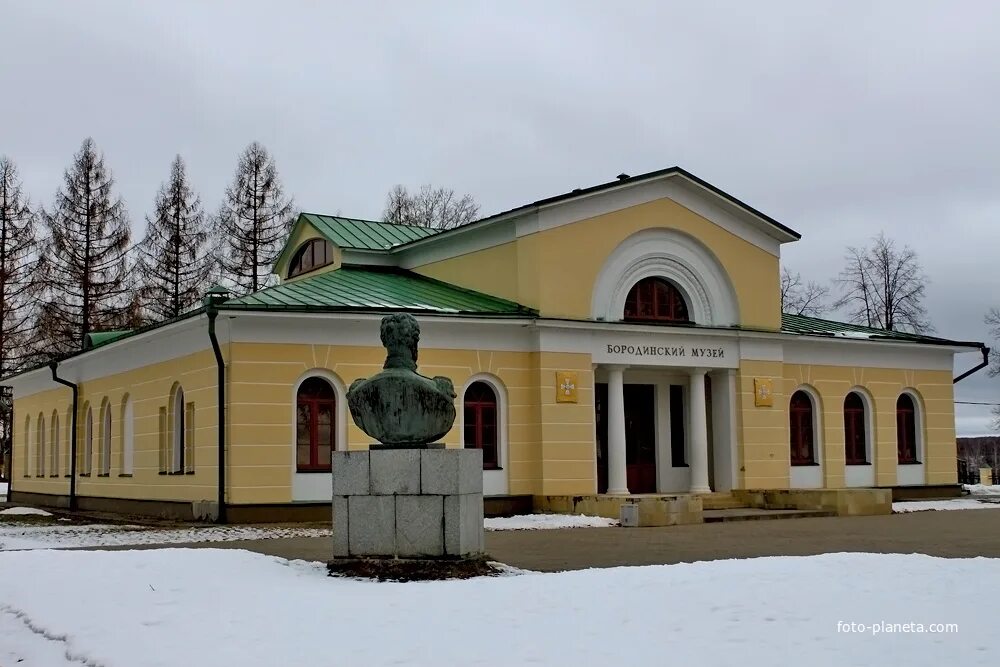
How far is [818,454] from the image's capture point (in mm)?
27078

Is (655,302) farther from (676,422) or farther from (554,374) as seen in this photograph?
(554,374)

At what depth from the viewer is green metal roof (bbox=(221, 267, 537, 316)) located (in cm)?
2097

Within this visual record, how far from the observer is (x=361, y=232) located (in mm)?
28906

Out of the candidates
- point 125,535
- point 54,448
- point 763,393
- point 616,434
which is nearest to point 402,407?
point 125,535

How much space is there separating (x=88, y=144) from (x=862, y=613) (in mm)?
42088

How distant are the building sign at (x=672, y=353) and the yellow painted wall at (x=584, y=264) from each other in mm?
772

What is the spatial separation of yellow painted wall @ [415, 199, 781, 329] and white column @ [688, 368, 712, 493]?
1704 millimetres

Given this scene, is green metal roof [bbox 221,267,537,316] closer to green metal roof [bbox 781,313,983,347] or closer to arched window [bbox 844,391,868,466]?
green metal roof [bbox 781,313,983,347]

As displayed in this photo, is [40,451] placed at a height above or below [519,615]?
above

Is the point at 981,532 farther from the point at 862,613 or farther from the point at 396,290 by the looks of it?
the point at 396,290

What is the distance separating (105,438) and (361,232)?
7709 mm

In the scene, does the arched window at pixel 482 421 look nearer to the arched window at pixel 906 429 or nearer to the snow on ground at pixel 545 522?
the snow on ground at pixel 545 522

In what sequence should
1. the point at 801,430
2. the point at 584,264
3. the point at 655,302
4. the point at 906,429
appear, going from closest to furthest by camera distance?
the point at 584,264 → the point at 655,302 → the point at 801,430 → the point at 906,429

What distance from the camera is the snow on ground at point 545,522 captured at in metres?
19.2
